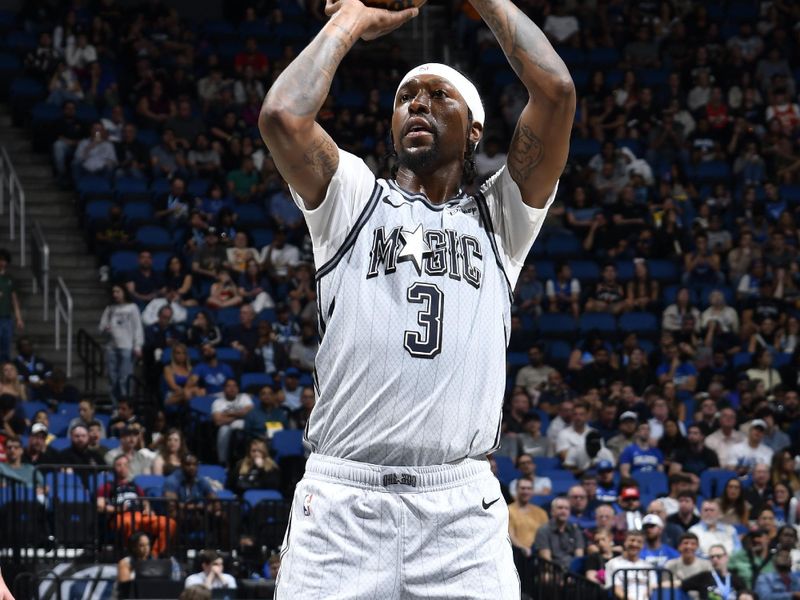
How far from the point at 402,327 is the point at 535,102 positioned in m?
0.83

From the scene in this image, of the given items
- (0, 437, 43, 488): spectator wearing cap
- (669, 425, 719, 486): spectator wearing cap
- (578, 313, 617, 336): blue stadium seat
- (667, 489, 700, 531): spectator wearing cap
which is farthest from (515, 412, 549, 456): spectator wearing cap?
(0, 437, 43, 488): spectator wearing cap

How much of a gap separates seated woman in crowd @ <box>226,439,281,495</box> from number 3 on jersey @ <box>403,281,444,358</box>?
34.5 ft

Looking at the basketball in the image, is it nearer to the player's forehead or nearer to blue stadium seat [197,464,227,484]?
the player's forehead

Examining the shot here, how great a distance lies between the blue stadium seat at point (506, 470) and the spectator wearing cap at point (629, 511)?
1.08 metres

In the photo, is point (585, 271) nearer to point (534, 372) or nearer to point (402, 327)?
point (534, 372)

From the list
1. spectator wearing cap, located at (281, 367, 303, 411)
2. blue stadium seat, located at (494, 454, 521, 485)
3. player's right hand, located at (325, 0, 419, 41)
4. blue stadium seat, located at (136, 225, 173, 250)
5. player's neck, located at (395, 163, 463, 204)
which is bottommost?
blue stadium seat, located at (494, 454, 521, 485)

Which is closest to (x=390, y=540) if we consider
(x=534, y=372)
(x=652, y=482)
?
(x=652, y=482)

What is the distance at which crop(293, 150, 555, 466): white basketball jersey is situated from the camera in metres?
4.19

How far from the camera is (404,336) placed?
13.8 feet

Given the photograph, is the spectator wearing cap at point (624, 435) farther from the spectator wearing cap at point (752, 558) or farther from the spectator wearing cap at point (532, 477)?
the spectator wearing cap at point (752, 558)

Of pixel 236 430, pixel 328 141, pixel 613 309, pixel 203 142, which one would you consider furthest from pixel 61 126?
pixel 328 141

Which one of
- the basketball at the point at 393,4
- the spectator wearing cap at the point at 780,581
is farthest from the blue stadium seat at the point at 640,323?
the basketball at the point at 393,4

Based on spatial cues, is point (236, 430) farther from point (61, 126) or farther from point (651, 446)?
point (61, 126)

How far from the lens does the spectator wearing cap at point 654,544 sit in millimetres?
13305
